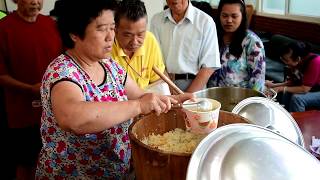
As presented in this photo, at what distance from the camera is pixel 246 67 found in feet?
6.78

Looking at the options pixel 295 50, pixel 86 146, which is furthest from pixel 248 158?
pixel 295 50

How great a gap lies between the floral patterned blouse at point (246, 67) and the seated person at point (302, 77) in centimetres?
132

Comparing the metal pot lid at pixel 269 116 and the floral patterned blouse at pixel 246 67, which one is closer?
the metal pot lid at pixel 269 116

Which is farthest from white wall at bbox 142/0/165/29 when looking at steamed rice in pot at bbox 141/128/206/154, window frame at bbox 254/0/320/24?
steamed rice in pot at bbox 141/128/206/154

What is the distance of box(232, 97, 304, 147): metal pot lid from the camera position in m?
1.20

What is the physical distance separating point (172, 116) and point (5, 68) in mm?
1205

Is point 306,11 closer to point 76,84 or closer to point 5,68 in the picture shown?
point 5,68

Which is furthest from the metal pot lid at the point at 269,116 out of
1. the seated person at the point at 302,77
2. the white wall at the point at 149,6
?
the white wall at the point at 149,6

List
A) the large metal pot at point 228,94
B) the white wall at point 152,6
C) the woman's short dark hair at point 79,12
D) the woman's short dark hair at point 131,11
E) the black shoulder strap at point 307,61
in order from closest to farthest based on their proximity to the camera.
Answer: the woman's short dark hair at point 79,12 < the woman's short dark hair at point 131,11 < the large metal pot at point 228,94 < the black shoulder strap at point 307,61 < the white wall at point 152,6

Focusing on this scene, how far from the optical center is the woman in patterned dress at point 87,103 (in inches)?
36.2

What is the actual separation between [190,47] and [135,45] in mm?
629

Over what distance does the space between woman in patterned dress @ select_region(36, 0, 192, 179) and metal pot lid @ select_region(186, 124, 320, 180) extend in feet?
0.85

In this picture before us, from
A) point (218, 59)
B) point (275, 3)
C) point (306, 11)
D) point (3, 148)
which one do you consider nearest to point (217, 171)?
point (218, 59)

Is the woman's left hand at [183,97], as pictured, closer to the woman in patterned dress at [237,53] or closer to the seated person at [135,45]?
the seated person at [135,45]
